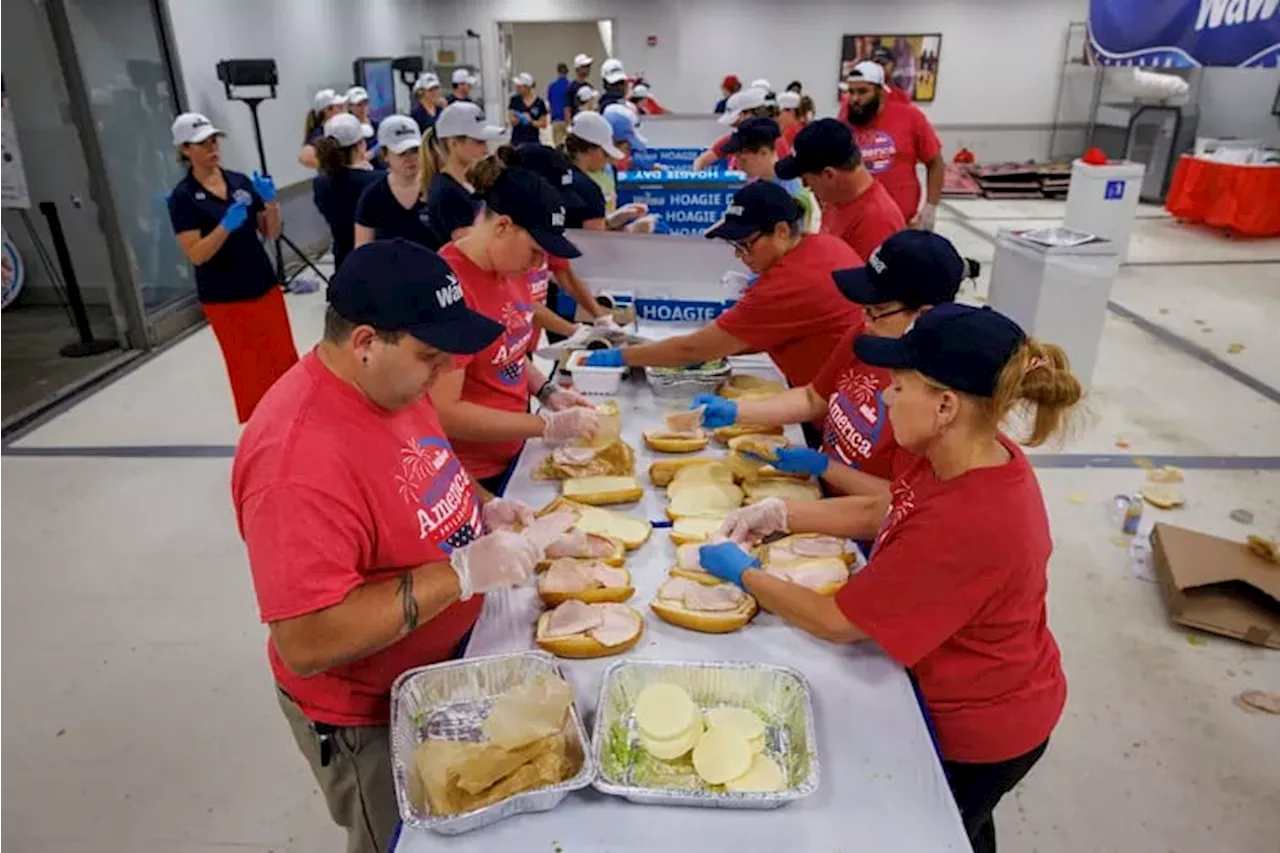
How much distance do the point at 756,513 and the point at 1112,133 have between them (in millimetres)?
13375

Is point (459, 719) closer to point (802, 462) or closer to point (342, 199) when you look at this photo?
point (802, 462)

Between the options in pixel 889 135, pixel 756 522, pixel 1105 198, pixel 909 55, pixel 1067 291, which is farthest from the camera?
pixel 909 55

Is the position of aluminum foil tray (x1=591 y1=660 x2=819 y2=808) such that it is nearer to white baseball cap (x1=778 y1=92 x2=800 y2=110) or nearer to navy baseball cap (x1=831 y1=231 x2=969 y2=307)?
navy baseball cap (x1=831 y1=231 x2=969 y2=307)

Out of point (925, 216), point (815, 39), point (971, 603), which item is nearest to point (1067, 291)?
point (925, 216)

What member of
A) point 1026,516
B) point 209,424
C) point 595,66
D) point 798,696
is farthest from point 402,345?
point 595,66

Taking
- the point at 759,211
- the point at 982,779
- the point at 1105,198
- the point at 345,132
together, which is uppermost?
the point at 345,132

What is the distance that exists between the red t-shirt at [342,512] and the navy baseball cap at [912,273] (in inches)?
43.1

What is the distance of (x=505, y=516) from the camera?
2.02 m

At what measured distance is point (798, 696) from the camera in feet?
5.02

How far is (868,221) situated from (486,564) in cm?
247

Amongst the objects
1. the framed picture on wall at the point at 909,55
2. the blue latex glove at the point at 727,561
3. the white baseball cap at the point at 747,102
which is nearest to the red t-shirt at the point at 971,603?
the blue latex glove at the point at 727,561

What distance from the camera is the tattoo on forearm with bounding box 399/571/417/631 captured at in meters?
1.41

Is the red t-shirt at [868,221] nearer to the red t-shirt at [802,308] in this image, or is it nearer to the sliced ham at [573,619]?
the red t-shirt at [802,308]

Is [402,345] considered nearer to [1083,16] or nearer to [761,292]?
[761,292]
